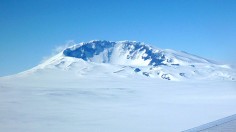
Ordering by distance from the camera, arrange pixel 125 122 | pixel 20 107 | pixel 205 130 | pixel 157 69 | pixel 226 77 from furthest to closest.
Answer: pixel 157 69 → pixel 226 77 → pixel 20 107 → pixel 125 122 → pixel 205 130

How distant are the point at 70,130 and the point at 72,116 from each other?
717cm

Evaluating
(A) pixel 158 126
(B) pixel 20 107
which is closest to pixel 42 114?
(B) pixel 20 107

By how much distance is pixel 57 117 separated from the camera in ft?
94.0

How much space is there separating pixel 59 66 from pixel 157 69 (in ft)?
135

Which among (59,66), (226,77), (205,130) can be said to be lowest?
(205,130)

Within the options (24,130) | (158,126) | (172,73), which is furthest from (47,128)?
(172,73)

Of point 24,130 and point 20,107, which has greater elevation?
point 20,107

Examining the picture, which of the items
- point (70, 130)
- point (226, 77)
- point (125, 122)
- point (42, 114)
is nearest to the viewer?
Result: point (70, 130)

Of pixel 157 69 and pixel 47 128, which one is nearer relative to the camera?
pixel 47 128

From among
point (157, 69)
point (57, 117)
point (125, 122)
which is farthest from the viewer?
point (157, 69)

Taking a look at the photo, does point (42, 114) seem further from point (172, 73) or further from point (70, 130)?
point (172, 73)

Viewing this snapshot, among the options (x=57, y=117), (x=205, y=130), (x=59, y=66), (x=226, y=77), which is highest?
(x=59, y=66)

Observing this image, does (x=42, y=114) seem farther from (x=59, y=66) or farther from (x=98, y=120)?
(x=59, y=66)

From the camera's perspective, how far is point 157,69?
14938cm
